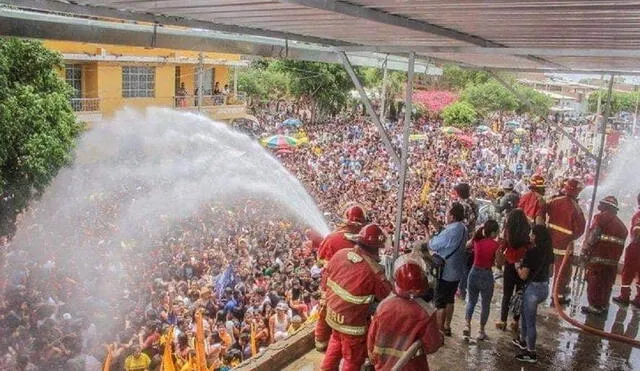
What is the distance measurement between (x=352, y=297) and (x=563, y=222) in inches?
115

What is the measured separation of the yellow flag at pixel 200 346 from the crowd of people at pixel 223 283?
4.0 inches

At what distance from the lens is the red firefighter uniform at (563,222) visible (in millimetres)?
5746

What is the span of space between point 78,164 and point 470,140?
17830mm

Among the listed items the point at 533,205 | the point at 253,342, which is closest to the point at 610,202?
the point at 533,205

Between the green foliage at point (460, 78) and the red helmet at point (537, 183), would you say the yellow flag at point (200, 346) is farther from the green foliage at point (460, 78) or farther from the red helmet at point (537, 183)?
the green foliage at point (460, 78)

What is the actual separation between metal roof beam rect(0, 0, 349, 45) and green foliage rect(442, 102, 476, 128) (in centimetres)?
3089

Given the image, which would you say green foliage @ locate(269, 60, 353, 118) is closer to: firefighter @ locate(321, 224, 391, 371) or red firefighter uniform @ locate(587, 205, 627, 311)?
red firefighter uniform @ locate(587, 205, 627, 311)

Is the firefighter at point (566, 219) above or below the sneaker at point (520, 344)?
above

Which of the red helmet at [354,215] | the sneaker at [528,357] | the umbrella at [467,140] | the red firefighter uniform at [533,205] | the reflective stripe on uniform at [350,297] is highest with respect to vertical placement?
the red helmet at [354,215]

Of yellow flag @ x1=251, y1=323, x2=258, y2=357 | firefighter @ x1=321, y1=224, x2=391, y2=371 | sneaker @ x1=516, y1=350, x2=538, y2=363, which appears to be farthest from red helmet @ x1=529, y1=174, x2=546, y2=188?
yellow flag @ x1=251, y1=323, x2=258, y2=357

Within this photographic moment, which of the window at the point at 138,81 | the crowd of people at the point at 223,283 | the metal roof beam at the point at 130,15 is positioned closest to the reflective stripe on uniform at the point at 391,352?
the crowd of people at the point at 223,283

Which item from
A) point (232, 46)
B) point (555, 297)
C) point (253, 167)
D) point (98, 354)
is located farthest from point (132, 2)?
point (253, 167)

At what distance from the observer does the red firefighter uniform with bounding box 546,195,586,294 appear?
575cm

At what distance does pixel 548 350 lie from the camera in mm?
5137
